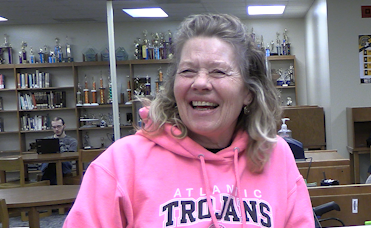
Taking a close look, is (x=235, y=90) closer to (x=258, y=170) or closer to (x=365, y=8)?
(x=258, y=170)

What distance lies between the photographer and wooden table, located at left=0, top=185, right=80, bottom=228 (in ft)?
10.5

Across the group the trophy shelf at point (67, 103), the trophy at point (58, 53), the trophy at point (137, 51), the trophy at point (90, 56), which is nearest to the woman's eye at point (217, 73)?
the trophy shelf at point (67, 103)

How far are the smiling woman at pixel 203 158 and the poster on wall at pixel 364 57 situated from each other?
4.89 meters

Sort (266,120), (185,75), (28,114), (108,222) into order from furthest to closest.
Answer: (28,114)
(266,120)
(185,75)
(108,222)

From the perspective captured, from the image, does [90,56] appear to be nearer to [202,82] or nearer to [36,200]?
[36,200]

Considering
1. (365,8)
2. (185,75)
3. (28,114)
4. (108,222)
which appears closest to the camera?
(108,222)

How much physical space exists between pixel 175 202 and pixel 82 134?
7.06 meters

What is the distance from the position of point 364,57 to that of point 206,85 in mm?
5177

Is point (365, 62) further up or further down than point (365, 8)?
further down

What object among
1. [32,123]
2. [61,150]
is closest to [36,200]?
[61,150]

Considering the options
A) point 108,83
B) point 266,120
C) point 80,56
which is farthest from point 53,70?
point 266,120

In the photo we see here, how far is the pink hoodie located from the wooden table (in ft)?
7.73

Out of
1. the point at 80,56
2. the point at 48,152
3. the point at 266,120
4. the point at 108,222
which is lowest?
the point at 48,152

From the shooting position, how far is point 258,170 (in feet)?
3.76
